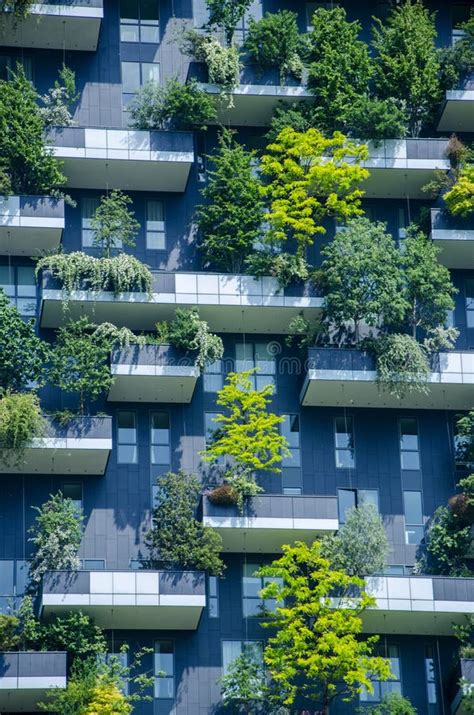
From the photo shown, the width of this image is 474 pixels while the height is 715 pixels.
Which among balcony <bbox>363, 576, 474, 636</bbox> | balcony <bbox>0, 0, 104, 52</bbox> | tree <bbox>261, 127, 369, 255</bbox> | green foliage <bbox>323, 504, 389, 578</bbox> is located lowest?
balcony <bbox>363, 576, 474, 636</bbox>

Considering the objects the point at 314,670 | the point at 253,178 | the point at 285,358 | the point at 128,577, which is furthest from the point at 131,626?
the point at 253,178

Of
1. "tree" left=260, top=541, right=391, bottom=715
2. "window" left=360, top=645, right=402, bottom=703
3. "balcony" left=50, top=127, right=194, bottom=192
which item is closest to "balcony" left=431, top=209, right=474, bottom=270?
"balcony" left=50, top=127, right=194, bottom=192

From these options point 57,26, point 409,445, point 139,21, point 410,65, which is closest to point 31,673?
point 409,445

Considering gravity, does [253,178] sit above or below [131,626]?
above

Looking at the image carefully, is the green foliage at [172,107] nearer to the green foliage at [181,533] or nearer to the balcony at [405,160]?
the balcony at [405,160]

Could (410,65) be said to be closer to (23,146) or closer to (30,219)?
(23,146)

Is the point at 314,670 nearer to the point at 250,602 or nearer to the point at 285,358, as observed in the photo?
the point at 250,602

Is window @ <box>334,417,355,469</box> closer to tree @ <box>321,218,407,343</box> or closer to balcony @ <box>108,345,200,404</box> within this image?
tree @ <box>321,218,407,343</box>
